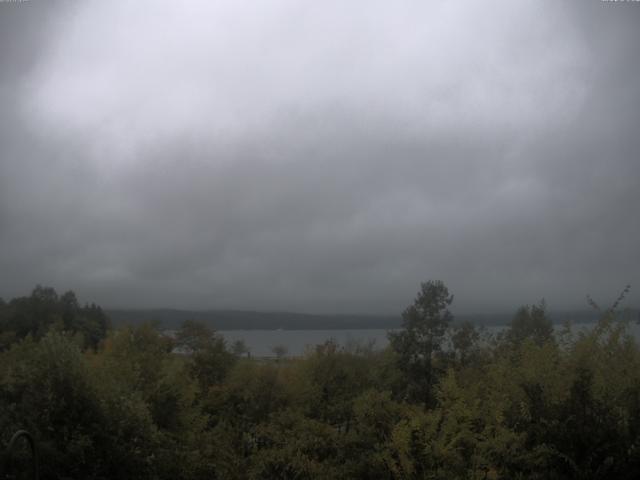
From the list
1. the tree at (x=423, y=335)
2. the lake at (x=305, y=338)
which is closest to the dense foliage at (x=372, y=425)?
the lake at (x=305, y=338)

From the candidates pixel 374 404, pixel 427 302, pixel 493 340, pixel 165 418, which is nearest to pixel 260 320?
pixel 427 302

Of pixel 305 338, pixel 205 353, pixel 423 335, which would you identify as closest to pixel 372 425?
pixel 423 335

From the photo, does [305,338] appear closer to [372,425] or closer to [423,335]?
[423,335]

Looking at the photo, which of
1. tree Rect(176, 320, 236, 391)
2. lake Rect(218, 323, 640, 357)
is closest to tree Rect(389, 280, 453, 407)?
lake Rect(218, 323, 640, 357)

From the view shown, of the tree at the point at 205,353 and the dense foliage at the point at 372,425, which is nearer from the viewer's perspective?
the dense foliage at the point at 372,425

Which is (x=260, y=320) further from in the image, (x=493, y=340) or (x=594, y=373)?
(x=594, y=373)

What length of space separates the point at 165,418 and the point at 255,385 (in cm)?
1355

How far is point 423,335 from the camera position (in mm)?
42312

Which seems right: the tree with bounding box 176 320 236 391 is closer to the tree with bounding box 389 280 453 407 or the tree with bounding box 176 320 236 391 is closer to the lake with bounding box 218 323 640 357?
the lake with bounding box 218 323 640 357

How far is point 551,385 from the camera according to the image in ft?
56.0

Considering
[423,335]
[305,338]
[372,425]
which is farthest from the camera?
[305,338]

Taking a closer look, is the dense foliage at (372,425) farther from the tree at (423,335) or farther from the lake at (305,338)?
the tree at (423,335)

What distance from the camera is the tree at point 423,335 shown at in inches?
1614

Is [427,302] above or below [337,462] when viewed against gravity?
above
